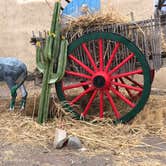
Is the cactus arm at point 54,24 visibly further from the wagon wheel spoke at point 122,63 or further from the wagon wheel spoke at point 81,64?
the wagon wheel spoke at point 122,63

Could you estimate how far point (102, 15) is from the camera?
18.8ft

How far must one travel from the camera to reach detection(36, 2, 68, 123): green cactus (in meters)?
5.47

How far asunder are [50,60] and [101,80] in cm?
84

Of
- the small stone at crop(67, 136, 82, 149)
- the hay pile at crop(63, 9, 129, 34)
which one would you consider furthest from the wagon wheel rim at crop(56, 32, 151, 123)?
the small stone at crop(67, 136, 82, 149)

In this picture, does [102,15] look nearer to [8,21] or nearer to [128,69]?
[128,69]

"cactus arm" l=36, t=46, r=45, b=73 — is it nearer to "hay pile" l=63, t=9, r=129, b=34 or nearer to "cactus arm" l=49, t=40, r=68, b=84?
"cactus arm" l=49, t=40, r=68, b=84

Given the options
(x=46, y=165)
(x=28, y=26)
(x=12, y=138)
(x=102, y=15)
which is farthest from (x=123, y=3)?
(x=46, y=165)

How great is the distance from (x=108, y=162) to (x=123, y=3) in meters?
6.76

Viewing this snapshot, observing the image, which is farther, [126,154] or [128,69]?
[128,69]

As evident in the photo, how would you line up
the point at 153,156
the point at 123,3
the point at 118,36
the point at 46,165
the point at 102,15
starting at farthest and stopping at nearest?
the point at 123,3 → the point at 102,15 → the point at 118,36 → the point at 153,156 → the point at 46,165

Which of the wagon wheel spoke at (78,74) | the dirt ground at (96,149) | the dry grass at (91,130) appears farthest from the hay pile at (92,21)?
the dirt ground at (96,149)

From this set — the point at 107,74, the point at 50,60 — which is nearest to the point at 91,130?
the point at 107,74

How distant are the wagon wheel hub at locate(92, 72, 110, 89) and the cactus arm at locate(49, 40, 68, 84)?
518 millimetres

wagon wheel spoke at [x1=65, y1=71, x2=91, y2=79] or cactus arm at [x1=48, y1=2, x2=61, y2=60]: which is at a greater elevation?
cactus arm at [x1=48, y1=2, x2=61, y2=60]
